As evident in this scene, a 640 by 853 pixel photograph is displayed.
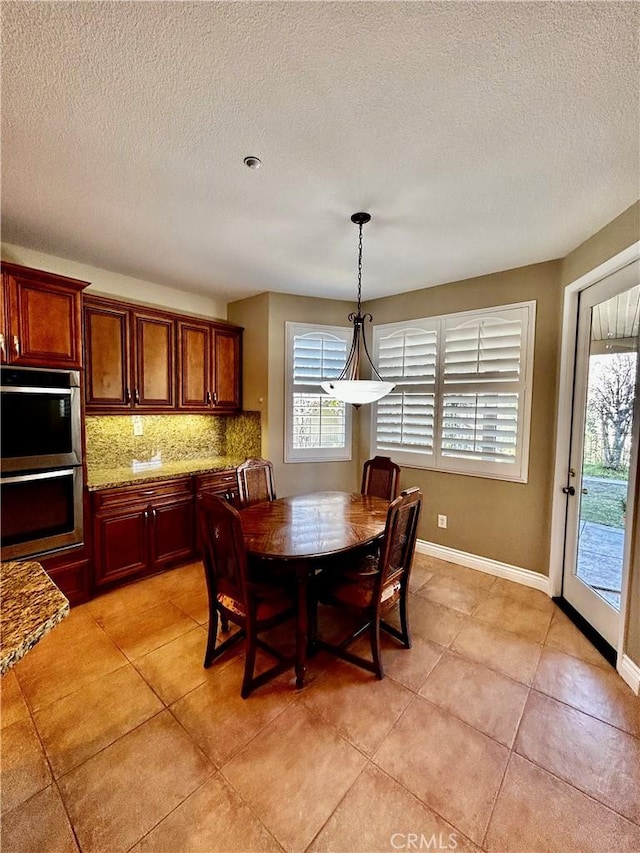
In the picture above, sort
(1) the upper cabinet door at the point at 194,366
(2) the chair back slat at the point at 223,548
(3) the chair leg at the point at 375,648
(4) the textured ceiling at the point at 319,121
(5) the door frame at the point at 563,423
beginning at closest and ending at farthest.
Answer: (4) the textured ceiling at the point at 319,121 < (2) the chair back slat at the point at 223,548 < (3) the chair leg at the point at 375,648 < (5) the door frame at the point at 563,423 < (1) the upper cabinet door at the point at 194,366

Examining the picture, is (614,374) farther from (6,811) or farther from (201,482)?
(6,811)

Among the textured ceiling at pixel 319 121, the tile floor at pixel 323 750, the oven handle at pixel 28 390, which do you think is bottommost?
the tile floor at pixel 323 750

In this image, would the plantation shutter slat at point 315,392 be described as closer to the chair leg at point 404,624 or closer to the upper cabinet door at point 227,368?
the upper cabinet door at point 227,368

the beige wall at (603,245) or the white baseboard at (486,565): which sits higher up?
the beige wall at (603,245)

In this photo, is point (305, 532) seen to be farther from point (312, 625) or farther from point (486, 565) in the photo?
point (486, 565)

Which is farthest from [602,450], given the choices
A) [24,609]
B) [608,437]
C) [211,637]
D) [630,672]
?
[24,609]

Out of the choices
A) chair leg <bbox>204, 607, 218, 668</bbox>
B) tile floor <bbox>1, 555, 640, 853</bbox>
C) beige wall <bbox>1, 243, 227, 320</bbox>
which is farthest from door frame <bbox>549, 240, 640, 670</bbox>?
beige wall <bbox>1, 243, 227, 320</bbox>

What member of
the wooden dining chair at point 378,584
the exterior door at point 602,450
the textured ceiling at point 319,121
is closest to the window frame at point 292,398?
the textured ceiling at point 319,121

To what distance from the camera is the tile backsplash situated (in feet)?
10.6

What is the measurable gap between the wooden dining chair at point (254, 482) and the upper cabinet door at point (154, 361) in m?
1.20

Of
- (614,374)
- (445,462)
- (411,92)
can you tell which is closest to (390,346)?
(445,462)

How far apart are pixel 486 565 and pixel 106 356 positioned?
3856 millimetres

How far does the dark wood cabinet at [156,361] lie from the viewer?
2.94m

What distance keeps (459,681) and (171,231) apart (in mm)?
3319
